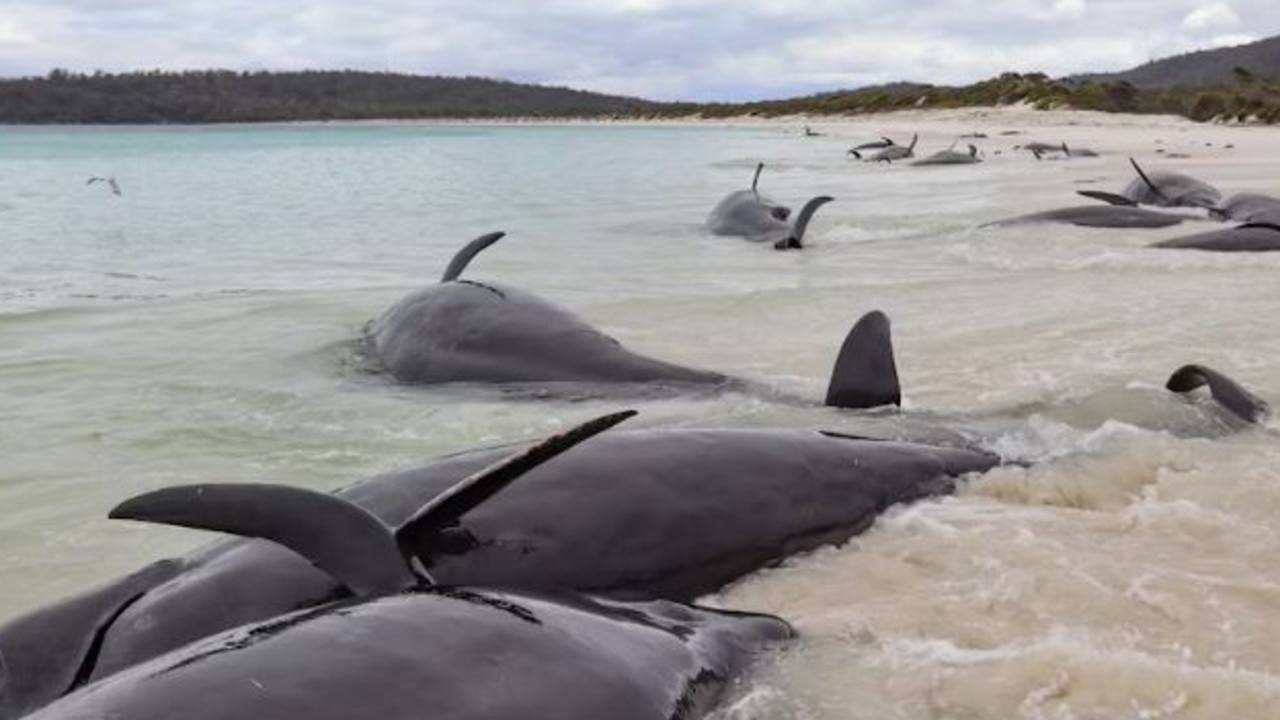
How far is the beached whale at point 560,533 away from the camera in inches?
123

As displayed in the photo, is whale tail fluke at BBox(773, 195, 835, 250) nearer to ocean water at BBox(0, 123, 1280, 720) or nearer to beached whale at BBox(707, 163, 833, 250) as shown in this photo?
beached whale at BBox(707, 163, 833, 250)

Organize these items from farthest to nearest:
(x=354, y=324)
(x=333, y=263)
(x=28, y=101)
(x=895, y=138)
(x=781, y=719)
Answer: (x=28, y=101), (x=895, y=138), (x=333, y=263), (x=354, y=324), (x=781, y=719)

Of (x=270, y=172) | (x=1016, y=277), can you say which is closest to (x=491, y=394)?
(x=1016, y=277)

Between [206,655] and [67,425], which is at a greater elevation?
[206,655]

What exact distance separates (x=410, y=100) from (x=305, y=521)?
16121cm

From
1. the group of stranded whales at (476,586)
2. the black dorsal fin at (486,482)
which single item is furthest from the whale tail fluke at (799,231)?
the black dorsal fin at (486,482)

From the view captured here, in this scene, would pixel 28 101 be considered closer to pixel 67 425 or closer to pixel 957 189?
pixel 957 189

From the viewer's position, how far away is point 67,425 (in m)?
6.43

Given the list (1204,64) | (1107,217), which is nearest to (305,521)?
(1107,217)

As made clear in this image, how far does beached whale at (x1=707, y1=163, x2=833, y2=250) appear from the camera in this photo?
42.4 ft

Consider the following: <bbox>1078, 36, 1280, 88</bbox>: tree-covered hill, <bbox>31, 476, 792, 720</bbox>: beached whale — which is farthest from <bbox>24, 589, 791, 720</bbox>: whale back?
<bbox>1078, 36, 1280, 88</bbox>: tree-covered hill

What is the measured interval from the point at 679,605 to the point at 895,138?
44058mm

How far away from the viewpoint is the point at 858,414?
554cm

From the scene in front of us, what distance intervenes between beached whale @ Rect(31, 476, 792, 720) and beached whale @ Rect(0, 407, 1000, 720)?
0.08m
